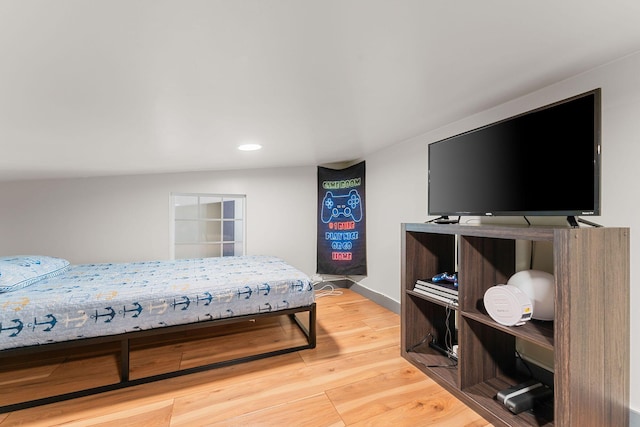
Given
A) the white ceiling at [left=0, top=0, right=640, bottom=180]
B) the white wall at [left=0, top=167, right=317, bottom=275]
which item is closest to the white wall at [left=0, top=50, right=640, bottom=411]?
the white wall at [left=0, top=167, right=317, bottom=275]

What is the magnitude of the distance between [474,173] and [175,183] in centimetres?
328

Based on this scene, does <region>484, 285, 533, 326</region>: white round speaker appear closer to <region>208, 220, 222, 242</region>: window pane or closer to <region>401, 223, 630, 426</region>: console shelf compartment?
<region>401, 223, 630, 426</region>: console shelf compartment

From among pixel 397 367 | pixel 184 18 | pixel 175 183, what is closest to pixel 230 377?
pixel 397 367

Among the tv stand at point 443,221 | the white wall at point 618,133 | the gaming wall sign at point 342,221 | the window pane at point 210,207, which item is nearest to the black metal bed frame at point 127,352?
the tv stand at point 443,221

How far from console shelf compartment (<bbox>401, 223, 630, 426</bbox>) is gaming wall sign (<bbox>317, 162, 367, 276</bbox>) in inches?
67.2

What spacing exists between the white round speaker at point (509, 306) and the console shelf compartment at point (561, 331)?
4 centimetres

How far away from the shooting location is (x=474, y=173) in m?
1.82

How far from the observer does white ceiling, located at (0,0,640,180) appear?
2.85 feet

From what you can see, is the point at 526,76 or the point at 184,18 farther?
the point at 526,76

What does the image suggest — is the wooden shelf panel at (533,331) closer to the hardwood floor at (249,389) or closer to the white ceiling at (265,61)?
the hardwood floor at (249,389)

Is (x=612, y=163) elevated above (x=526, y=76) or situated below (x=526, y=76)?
below

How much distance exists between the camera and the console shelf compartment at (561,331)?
46.7 inches

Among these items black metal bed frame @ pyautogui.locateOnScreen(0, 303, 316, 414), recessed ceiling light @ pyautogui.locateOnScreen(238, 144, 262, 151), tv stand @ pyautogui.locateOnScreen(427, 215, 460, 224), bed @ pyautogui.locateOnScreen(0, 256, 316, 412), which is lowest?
black metal bed frame @ pyautogui.locateOnScreen(0, 303, 316, 414)

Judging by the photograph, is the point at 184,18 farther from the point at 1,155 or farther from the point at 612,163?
the point at 1,155
